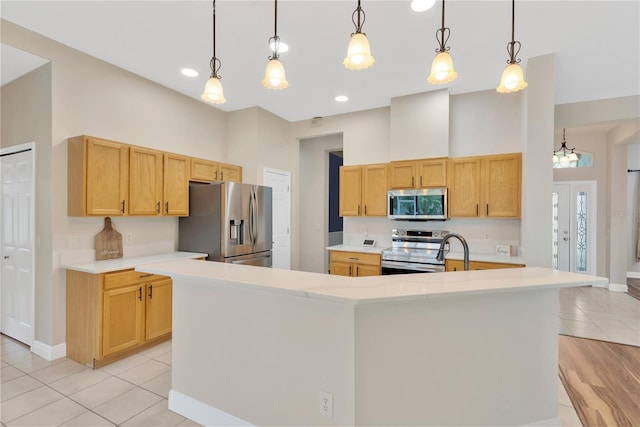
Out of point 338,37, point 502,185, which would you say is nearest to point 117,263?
point 338,37

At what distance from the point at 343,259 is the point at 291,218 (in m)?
1.49

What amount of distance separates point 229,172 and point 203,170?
510mm

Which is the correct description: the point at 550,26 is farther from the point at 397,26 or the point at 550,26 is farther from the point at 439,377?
the point at 439,377

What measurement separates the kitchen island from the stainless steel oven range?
2053 millimetres

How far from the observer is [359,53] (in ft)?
5.48

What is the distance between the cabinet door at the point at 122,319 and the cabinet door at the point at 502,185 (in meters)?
4.23

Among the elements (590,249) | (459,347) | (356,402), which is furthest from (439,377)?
(590,249)

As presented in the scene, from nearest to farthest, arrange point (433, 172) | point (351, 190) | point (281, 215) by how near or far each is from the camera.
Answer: point (433, 172) < point (351, 190) < point (281, 215)

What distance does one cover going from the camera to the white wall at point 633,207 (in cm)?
654

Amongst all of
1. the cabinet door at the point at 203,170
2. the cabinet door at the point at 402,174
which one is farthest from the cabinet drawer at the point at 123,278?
the cabinet door at the point at 402,174

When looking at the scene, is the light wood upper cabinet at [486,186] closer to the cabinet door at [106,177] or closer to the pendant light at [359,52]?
the pendant light at [359,52]

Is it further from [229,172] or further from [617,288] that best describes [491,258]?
[617,288]

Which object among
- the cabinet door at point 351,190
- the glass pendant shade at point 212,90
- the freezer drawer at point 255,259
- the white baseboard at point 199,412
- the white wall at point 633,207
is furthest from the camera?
the white wall at point 633,207

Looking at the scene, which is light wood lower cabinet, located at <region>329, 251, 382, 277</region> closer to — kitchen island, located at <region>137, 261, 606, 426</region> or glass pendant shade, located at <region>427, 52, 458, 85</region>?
kitchen island, located at <region>137, 261, 606, 426</region>
